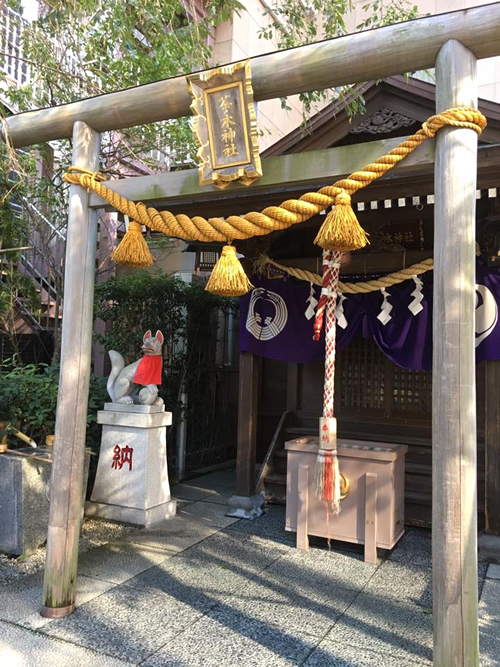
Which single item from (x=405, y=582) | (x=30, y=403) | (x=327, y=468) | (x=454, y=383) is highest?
(x=454, y=383)

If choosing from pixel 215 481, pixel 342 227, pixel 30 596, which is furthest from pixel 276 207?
pixel 215 481

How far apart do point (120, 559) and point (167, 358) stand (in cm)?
405

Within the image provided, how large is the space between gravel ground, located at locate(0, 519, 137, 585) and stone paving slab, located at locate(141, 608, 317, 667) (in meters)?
1.89

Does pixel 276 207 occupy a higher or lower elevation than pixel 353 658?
higher

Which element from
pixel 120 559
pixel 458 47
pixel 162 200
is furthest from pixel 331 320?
pixel 120 559

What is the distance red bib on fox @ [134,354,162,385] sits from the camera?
6332 millimetres

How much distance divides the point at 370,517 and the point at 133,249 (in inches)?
134

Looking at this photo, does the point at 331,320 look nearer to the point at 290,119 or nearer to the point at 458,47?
the point at 458,47

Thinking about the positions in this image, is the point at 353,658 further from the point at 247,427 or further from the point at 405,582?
the point at 247,427

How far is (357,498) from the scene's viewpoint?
509 centimetres

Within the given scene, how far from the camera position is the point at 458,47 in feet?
9.48

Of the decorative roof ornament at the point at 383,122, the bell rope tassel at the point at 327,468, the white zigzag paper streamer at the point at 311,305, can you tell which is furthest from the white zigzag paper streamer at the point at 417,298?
the bell rope tassel at the point at 327,468

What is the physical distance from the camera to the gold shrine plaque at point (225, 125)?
3.44 metres

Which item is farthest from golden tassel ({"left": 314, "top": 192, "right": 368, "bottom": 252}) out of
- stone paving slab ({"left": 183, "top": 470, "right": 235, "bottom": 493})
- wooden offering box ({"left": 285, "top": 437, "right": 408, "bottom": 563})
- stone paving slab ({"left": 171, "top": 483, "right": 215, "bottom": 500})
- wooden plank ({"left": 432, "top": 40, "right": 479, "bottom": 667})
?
stone paving slab ({"left": 183, "top": 470, "right": 235, "bottom": 493})
